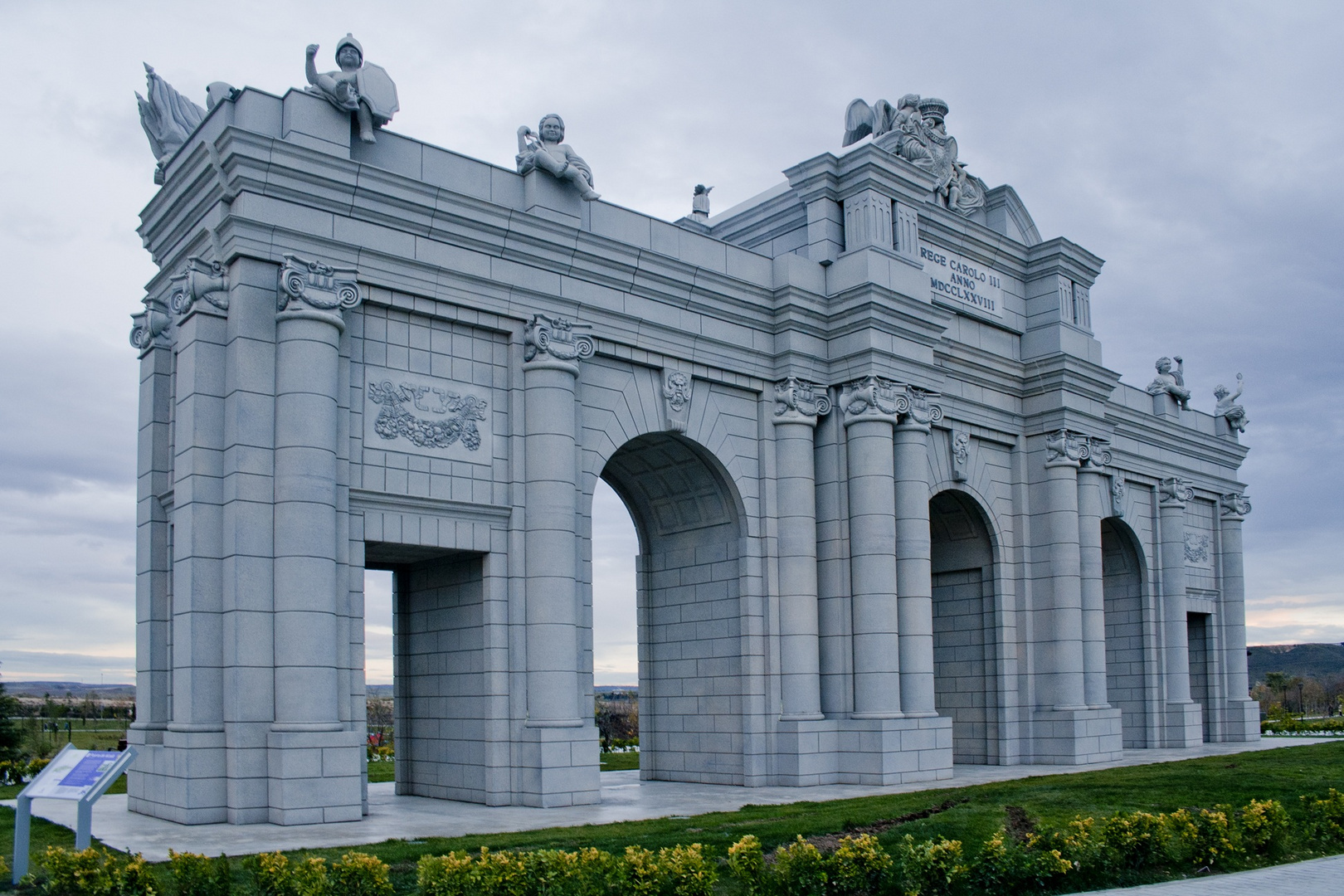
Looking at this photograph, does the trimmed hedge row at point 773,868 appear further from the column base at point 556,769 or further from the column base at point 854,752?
the column base at point 854,752

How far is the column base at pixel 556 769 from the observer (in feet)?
63.7

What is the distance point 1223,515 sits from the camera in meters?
40.5

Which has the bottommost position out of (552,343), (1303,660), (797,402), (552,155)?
(1303,660)

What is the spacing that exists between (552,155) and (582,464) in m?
5.55

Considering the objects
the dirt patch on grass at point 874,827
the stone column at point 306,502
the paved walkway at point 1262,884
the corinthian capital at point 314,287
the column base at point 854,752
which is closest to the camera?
the paved walkway at point 1262,884

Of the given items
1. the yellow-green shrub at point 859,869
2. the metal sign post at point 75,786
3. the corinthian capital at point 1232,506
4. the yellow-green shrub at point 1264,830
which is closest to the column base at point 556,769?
the metal sign post at point 75,786

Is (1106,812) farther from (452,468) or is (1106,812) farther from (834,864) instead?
(452,468)

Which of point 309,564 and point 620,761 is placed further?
point 620,761

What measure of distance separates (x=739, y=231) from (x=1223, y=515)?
859 inches

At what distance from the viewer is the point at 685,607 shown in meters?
25.6

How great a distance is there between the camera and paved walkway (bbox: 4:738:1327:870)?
49.6ft

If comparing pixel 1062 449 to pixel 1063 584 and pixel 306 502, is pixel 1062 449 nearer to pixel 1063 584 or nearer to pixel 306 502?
pixel 1063 584

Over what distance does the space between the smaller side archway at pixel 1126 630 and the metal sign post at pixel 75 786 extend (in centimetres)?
2886

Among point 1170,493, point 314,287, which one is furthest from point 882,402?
point 1170,493
